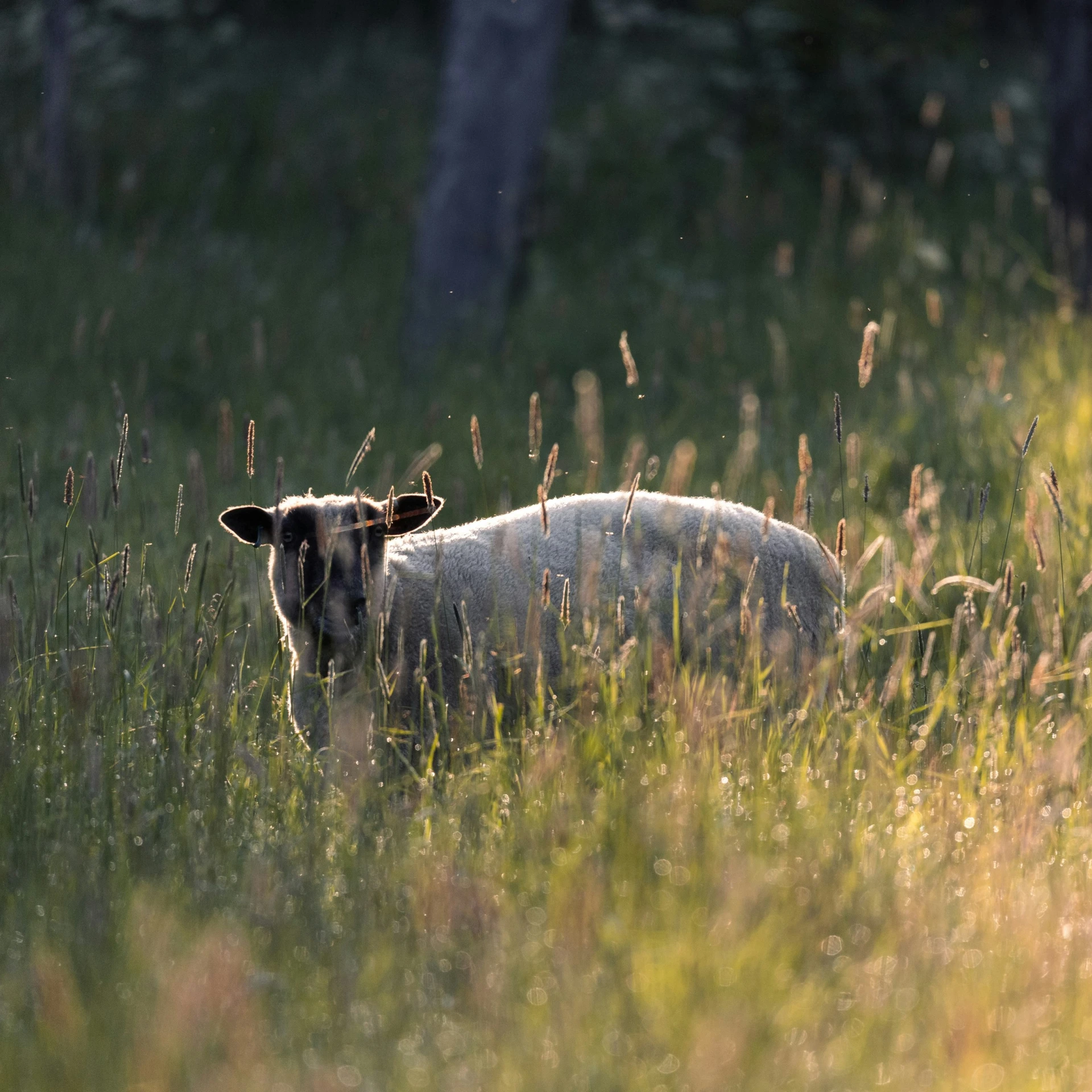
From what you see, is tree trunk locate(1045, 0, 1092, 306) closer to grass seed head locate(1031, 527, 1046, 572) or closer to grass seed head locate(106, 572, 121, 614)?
grass seed head locate(1031, 527, 1046, 572)

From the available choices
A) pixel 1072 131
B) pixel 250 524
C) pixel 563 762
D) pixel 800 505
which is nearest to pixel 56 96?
pixel 1072 131

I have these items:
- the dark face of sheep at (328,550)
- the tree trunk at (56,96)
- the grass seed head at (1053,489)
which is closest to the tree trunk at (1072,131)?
the grass seed head at (1053,489)

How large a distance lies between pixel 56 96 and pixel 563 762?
10.3 m

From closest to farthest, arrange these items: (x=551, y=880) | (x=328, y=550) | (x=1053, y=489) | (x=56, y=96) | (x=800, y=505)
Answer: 1. (x=551, y=880)
2. (x=1053, y=489)
3. (x=800, y=505)
4. (x=328, y=550)
5. (x=56, y=96)

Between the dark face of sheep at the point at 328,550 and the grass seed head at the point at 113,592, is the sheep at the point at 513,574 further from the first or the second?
the grass seed head at the point at 113,592

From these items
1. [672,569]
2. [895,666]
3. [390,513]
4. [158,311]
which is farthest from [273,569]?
[158,311]

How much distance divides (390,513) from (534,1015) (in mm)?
1770

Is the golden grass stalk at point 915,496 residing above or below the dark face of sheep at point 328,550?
above

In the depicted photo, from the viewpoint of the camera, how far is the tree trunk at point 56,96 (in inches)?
454

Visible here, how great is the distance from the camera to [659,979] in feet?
8.03

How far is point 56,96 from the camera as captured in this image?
11742 mm

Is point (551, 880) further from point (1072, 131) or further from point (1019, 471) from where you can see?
point (1072, 131)

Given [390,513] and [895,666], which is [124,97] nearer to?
[390,513]

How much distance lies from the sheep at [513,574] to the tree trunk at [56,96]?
8046 millimetres
